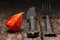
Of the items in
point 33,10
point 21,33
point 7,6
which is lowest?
point 21,33

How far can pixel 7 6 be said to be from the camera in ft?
9.42

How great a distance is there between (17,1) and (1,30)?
957 mm

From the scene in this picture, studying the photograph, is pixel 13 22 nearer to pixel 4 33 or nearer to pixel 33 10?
pixel 4 33

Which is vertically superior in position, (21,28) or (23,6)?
(23,6)

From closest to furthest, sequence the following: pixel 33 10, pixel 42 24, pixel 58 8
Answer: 1. pixel 42 24
2. pixel 33 10
3. pixel 58 8

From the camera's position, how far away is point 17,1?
9.91 feet

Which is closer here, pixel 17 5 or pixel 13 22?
pixel 13 22

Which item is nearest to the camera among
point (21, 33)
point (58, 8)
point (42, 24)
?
point (21, 33)

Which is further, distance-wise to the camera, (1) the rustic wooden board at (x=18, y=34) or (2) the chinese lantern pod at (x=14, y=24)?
(2) the chinese lantern pod at (x=14, y=24)

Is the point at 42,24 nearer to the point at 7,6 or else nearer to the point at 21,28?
the point at 21,28

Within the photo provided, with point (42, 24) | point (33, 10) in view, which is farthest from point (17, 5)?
point (42, 24)

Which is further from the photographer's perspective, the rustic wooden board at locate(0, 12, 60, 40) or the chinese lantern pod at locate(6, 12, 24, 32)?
the chinese lantern pod at locate(6, 12, 24, 32)

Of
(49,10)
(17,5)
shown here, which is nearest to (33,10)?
(49,10)

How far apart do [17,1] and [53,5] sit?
52 centimetres
